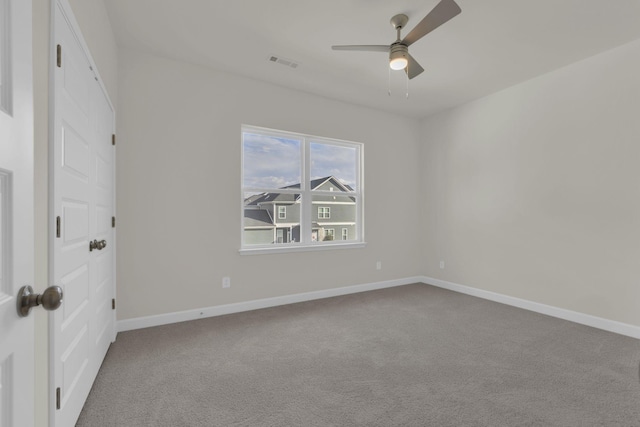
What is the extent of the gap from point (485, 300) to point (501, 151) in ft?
6.43

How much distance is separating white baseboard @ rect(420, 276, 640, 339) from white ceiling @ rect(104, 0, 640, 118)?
2677 millimetres

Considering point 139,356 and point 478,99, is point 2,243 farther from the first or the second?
point 478,99

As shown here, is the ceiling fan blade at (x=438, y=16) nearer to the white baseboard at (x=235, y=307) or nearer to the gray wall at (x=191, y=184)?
the gray wall at (x=191, y=184)

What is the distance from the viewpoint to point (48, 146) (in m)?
1.30

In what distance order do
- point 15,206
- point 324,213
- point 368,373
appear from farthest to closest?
1. point 324,213
2. point 368,373
3. point 15,206

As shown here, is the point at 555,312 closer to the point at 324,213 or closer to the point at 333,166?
the point at 324,213

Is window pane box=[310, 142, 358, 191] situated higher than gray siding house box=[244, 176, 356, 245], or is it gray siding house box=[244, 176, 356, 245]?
window pane box=[310, 142, 358, 191]

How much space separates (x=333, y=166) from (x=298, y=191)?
28.1 inches

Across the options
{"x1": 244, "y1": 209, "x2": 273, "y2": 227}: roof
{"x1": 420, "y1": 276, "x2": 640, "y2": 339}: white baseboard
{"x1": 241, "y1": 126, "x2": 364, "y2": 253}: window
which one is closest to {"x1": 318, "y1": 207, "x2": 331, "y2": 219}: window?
{"x1": 241, "y1": 126, "x2": 364, "y2": 253}: window

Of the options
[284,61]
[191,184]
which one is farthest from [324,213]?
[284,61]

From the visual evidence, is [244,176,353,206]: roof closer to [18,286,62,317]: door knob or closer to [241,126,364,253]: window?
[241,126,364,253]: window

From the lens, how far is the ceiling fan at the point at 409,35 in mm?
1988

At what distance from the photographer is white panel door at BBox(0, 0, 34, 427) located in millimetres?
672

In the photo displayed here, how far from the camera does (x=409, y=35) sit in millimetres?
2312
